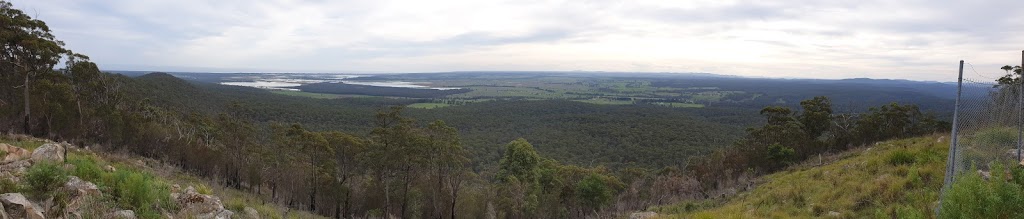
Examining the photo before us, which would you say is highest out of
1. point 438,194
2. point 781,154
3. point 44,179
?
point 44,179

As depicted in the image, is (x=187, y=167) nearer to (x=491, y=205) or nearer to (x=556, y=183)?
(x=491, y=205)

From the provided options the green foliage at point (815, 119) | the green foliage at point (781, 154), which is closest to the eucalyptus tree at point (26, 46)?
the green foliage at point (781, 154)

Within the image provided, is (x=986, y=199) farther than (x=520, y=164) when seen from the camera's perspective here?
No

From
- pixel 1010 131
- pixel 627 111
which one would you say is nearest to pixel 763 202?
pixel 1010 131

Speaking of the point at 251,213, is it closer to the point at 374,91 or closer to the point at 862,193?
the point at 862,193

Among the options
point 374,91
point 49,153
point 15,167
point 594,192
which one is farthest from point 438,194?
point 374,91

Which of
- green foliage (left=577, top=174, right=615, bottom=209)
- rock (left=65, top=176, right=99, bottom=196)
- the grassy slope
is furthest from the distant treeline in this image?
rock (left=65, top=176, right=99, bottom=196)
